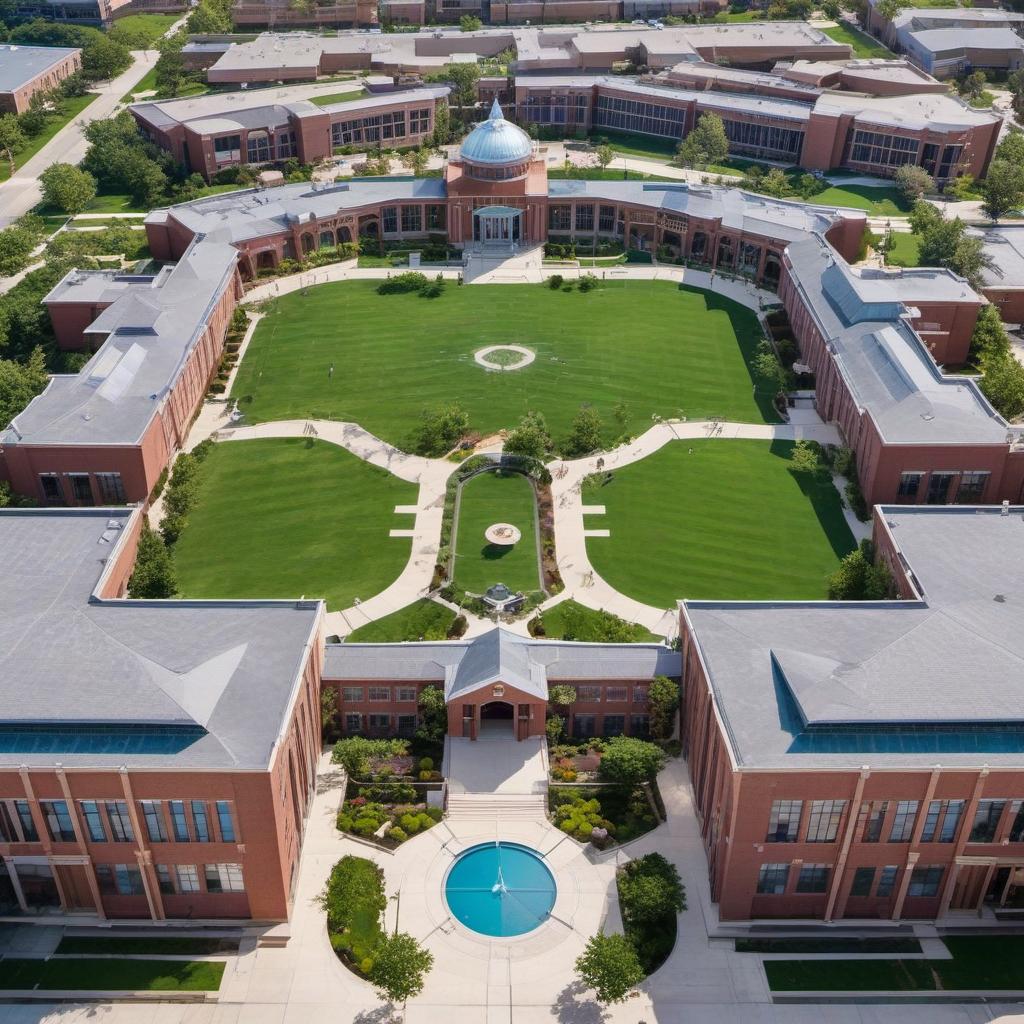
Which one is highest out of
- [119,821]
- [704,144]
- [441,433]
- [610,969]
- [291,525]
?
[704,144]

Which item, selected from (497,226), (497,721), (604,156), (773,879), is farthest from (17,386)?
(604,156)

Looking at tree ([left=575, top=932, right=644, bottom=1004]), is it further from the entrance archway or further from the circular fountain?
the entrance archway

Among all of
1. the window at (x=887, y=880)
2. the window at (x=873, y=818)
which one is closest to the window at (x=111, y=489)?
the window at (x=873, y=818)

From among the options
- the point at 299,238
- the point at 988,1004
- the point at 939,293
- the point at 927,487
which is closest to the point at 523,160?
the point at 299,238

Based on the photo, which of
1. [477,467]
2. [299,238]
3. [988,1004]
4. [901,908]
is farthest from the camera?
[299,238]

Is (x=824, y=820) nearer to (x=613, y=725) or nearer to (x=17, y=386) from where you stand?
(x=613, y=725)

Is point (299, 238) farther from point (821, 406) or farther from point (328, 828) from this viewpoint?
point (328, 828)
